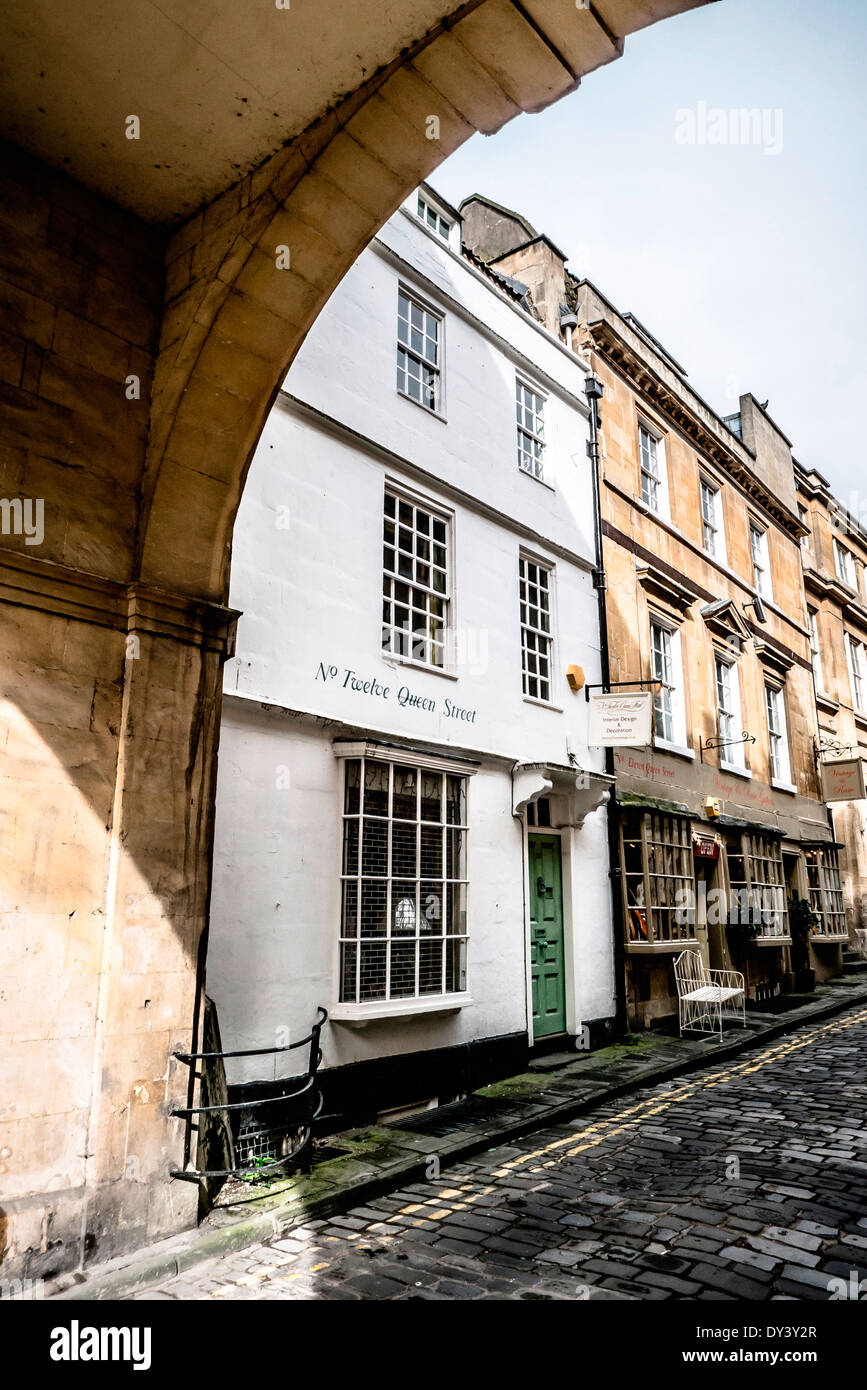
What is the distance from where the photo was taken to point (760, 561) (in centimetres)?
1948

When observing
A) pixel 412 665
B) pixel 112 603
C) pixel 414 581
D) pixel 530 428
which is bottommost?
pixel 112 603

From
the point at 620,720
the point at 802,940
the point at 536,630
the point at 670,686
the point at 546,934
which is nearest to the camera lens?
the point at 546,934

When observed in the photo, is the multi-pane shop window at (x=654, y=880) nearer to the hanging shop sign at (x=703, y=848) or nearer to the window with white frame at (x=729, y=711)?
the hanging shop sign at (x=703, y=848)

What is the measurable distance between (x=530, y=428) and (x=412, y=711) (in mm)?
5277

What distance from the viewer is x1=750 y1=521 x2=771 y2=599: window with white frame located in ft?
63.3

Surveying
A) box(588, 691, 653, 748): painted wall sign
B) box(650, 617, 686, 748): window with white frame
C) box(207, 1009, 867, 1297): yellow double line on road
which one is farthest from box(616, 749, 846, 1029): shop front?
box(207, 1009, 867, 1297): yellow double line on road

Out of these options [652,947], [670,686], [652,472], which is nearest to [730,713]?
[670,686]

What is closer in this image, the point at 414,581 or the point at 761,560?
the point at 414,581

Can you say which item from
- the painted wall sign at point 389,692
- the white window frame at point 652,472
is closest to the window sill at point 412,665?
the painted wall sign at point 389,692

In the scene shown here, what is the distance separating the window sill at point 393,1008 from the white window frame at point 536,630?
12.5ft

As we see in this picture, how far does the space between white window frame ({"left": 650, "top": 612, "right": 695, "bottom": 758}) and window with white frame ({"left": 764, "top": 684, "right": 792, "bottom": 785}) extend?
15.2 feet

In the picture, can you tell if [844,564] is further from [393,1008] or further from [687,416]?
[393,1008]
